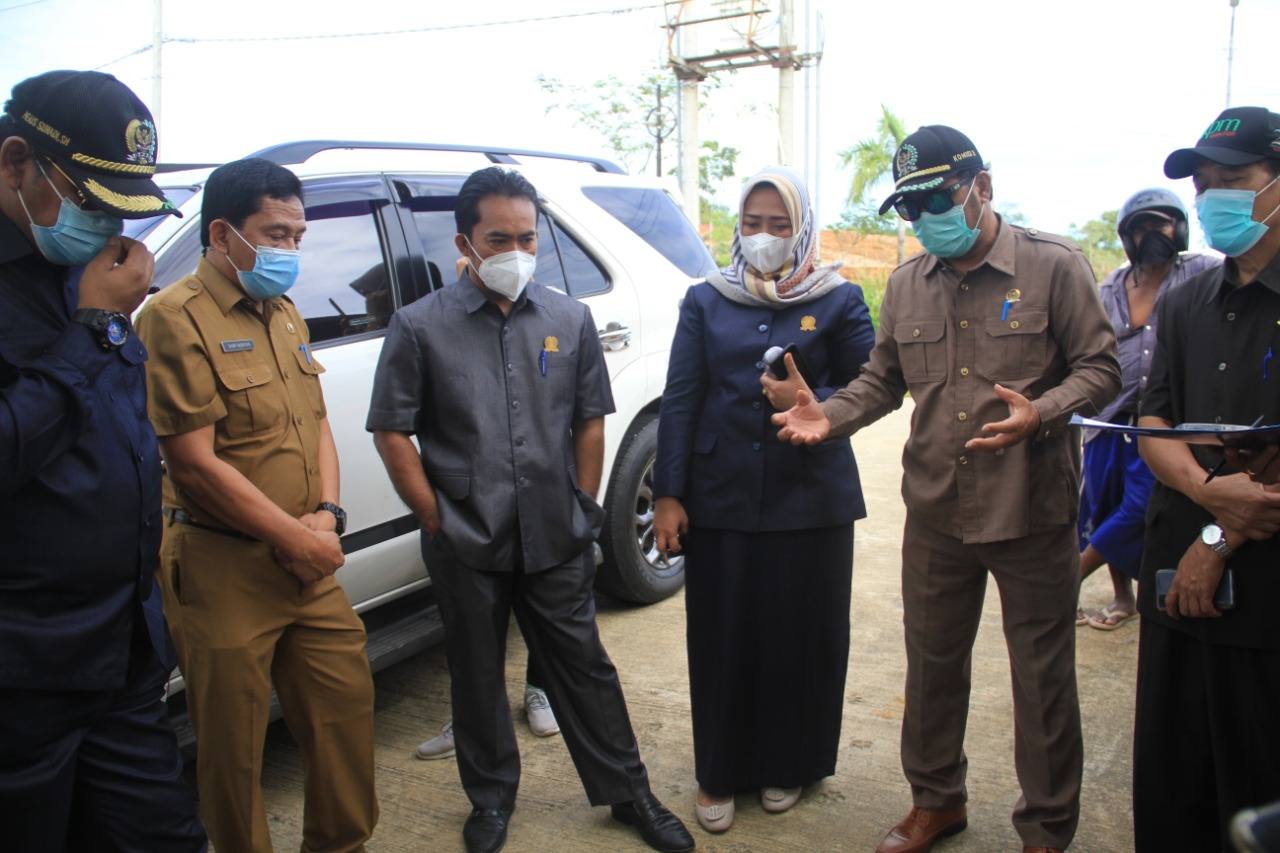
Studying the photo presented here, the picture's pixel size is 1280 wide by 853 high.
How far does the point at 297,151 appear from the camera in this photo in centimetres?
375

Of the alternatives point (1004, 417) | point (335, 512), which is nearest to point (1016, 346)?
point (1004, 417)

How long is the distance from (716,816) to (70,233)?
7.94ft

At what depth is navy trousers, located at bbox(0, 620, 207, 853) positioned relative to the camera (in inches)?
77.0

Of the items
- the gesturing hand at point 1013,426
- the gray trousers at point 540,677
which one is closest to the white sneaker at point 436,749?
the gray trousers at point 540,677

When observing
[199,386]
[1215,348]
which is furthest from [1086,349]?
[199,386]

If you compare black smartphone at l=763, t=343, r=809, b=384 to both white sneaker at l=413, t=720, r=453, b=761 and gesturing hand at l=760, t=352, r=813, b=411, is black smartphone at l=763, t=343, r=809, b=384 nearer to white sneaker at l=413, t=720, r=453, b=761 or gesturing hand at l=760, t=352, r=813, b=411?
gesturing hand at l=760, t=352, r=813, b=411

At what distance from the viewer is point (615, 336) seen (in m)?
4.61

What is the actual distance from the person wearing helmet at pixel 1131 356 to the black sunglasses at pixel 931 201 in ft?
6.68

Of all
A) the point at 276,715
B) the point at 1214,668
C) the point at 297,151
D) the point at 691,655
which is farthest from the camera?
the point at 297,151

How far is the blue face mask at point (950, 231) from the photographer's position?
2740 millimetres

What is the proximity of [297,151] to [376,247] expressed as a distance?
448 millimetres

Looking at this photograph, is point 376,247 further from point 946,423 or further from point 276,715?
point 946,423

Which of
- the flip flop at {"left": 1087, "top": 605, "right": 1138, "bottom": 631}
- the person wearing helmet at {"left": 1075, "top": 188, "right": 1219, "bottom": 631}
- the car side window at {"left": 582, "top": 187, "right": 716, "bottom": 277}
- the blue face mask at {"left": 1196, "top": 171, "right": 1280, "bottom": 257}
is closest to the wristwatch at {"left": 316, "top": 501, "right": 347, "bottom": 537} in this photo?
the blue face mask at {"left": 1196, "top": 171, "right": 1280, "bottom": 257}

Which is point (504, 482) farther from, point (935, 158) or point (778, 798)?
point (935, 158)
